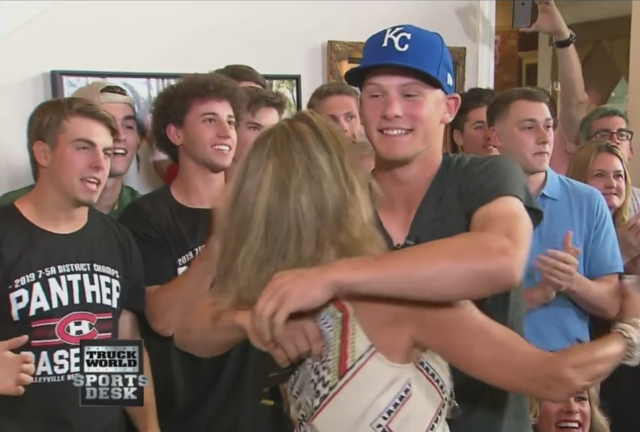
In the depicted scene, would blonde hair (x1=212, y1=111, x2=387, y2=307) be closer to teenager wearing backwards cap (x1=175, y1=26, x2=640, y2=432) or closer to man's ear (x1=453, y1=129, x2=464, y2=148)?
teenager wearing backwards cap (x1=175, y1=26, x2=640, y2=432)

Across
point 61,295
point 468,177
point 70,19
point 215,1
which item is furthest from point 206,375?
point 215,1

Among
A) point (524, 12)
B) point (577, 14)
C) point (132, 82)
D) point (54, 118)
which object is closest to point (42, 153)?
point (54, 118)

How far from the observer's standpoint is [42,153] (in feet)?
5.88

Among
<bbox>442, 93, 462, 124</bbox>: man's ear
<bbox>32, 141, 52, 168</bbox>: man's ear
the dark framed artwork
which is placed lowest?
<bbox>32, 141, 52, 168</bbox>: man's ear

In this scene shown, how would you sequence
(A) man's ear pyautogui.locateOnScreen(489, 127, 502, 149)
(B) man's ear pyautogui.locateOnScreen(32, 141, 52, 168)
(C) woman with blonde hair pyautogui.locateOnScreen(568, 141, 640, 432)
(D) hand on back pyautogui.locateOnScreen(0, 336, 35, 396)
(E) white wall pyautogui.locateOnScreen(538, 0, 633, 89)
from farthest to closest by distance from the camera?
1. (E) white wall pyautogui.locateOnScreen(538, 0, 633, 89)
2. (C) woman with blonde hair pyautogui.locateOnScreen(568, 141, 640, 432)
3. (A) man's ear pyautogui.locateOnScreen(489, 127, 502, 149)
4. (B) man's ear pyautogui.locateOnScreen(32, 141, 52, 168)
5. (D) hand on back pyautogui.locateOnScreen(0, 336, 35, 396)

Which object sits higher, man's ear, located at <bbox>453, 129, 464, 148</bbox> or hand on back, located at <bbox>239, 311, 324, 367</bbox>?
man's ear, located at <bbox>453, 129, 464, 148</bbox>

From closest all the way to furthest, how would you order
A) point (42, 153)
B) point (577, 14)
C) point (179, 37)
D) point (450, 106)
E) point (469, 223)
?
1. point (469, 223)
2. point (450, 106)
3. point (42, 153)
4. point (179, 37)
5. point (577, 14)

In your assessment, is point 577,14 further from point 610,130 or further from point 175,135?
point 175,135

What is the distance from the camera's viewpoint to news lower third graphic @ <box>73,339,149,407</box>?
155 centimetres

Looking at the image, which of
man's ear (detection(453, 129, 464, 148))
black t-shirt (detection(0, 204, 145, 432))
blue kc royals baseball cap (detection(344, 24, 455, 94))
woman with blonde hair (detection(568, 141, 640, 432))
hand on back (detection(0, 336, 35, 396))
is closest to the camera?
blue kc royals baseball cap (detection(344, 24, 455, 94))

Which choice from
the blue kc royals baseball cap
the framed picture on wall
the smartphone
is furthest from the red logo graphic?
the smartphone

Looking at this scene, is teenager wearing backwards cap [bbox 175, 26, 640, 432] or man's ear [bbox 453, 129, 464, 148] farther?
man's ear [bbox 453, 129, 464, 148]

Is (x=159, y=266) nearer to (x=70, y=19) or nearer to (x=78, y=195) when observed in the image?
(x=78, y=195)

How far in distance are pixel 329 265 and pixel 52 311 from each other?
36.8 inches
